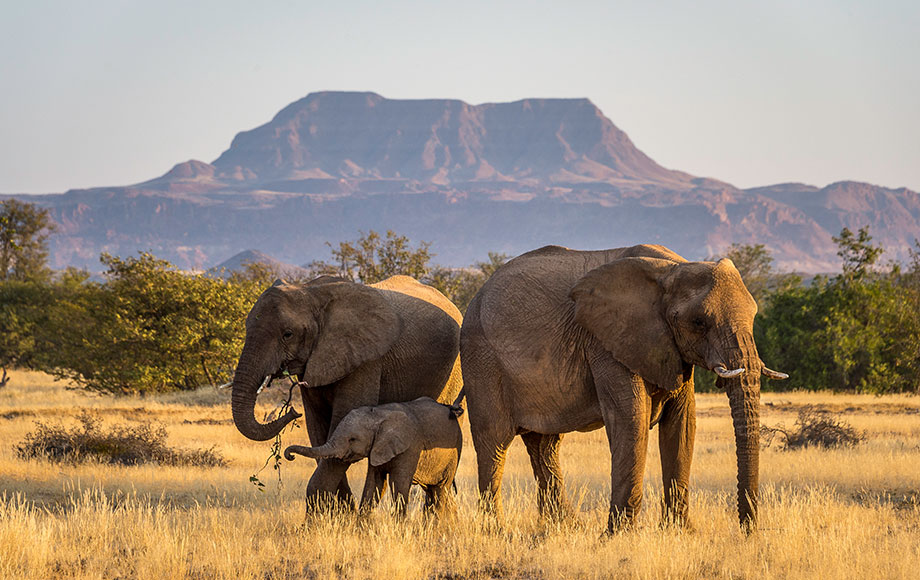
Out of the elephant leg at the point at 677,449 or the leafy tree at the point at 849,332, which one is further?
the leafy tree at the point at 849,332

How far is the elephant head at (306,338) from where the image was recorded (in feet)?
36.6

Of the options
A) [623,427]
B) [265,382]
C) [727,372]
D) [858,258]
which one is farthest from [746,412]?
[858,258]

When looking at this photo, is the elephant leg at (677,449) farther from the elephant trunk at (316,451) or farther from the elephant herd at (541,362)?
the elephant trunk at (316,451)

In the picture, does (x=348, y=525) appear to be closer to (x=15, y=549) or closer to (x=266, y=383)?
(x=266, y=383)

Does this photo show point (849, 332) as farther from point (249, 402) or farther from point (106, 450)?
point (249, 402)

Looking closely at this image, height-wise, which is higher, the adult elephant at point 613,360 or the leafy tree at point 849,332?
the adult elephant at point 613,360

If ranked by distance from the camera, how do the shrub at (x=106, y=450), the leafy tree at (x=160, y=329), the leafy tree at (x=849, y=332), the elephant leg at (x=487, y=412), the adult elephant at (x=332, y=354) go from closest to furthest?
the adult elephant at (x=332, y=354)
the elephant leg at (x=487, y=412)
the shrub at (x=106, y=450)
the leafy tree at (x=160, y=329)
the leafy tree at (x=849, y=332)

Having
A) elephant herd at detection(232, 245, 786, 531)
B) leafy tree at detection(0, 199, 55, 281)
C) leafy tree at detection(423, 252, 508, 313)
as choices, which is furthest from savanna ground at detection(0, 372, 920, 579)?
leafy tree at detection(0, 199, 55, 281)

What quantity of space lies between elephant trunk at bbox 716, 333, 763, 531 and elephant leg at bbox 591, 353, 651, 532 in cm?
83

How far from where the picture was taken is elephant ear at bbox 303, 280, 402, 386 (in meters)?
11.4

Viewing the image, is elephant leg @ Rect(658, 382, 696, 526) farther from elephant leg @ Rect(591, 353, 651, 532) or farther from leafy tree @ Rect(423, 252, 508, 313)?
leafy tree @ Rect(423, 252, 508, 313)

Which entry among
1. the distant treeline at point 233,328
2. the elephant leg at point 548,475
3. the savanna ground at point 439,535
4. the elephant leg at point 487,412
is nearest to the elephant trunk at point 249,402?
the savanna ground at point 439,535

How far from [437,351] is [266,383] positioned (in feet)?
6.99

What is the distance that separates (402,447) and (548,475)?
6.42 feet
